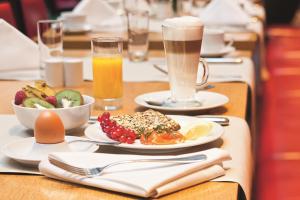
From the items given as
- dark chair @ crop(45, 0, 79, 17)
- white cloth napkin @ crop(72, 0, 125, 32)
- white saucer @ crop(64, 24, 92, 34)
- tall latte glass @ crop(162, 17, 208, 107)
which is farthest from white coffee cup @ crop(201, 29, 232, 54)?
dark chair @ crop(45, 0, 79, 17)

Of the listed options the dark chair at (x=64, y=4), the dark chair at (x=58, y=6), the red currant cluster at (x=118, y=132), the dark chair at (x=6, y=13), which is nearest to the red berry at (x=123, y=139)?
the red currant cluster at (x=118, y=132)

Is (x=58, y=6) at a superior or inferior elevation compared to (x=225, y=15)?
inferior

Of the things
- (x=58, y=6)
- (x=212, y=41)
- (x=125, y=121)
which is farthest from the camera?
(x=58, y=6)

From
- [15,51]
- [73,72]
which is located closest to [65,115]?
[73,72]

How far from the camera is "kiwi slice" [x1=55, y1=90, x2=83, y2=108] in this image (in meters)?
1.13

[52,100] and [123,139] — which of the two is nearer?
[123,139]

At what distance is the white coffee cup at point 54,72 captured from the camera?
5.24ft

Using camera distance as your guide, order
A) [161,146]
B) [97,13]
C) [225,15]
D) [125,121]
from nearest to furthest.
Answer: [161,146] → [125,121] → [225,15] → [97,13]

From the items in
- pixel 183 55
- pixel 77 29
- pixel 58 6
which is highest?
pixel 183 55

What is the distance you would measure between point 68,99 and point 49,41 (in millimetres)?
575

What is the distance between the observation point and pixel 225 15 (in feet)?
9.07

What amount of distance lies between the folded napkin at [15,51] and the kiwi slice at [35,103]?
2.29 ft

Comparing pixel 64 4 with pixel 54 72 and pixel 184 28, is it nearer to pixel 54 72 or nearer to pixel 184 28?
pixel 54 72

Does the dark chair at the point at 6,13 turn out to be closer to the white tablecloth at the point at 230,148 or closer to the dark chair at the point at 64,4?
the white tablecloth at the point at 230,148
